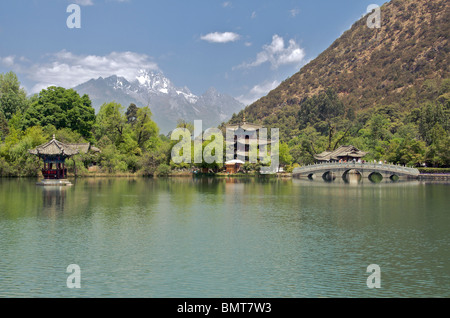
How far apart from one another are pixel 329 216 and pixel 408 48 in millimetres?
119929

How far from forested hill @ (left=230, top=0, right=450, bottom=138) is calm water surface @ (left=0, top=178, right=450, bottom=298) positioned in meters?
77.9

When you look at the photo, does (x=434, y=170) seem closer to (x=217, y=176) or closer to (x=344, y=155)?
(x=344, y=155)

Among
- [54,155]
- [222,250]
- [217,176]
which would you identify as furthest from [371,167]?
[222,250]

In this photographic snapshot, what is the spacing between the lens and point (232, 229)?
Answer: 18.8 m

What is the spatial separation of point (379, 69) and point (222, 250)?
420 feet

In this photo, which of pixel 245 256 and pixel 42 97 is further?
pixel 42 97

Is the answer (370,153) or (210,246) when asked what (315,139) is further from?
(210,246)

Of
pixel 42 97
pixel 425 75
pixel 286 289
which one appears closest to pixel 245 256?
pixel 286 289

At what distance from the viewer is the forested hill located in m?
113

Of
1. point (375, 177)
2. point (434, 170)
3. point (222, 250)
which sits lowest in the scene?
point (222, 250)
